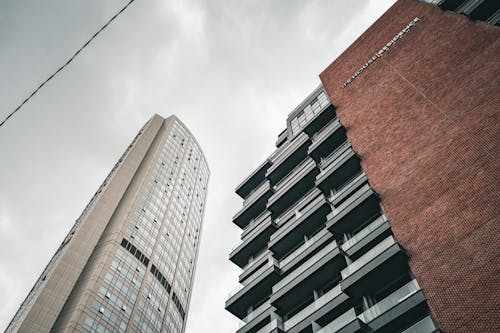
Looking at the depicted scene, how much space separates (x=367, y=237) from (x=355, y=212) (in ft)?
10.9

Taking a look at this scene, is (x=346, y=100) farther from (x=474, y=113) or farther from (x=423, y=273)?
(x=423, y=273)

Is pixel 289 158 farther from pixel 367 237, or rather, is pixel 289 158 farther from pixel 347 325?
pixel 347 325

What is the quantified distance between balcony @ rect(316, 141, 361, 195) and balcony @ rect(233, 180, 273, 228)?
32.5ft

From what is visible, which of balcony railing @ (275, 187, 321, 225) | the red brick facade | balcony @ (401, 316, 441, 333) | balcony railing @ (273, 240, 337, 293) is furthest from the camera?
balcony railing @ (275, 187, 321, 225)

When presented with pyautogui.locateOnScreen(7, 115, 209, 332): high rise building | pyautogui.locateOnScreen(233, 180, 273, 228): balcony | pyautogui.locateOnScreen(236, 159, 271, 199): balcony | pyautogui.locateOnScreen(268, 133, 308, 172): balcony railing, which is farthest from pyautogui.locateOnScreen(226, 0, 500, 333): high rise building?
pyautogui.locateOnScreen(7, 115, 209, 332): high rise building

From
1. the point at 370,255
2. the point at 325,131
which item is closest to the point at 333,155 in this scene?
the point at 325,131

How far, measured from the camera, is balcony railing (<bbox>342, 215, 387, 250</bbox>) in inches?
1075

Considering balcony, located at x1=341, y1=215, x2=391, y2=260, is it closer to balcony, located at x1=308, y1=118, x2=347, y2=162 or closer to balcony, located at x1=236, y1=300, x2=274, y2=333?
balcony, located at x1=236, y1=300, x2=274, y2=333

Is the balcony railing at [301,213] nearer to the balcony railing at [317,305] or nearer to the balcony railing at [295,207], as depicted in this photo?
the balcony railing at [295,207]

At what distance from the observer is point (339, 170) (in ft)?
114

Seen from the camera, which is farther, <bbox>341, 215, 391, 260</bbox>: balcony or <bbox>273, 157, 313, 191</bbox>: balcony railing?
<bbox>273, 157, 313, 191</bbox>: balcony railing

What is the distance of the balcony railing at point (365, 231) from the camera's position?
27.3m

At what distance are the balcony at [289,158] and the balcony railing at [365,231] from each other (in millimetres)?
17413

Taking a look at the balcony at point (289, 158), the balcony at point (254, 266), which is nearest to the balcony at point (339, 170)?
the balcony at point (289, 158)
